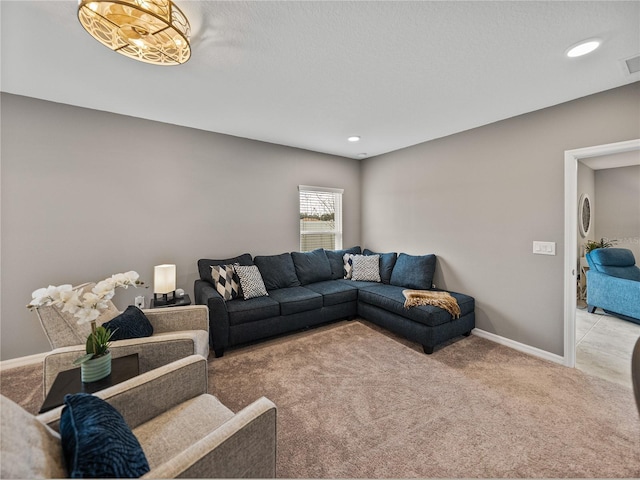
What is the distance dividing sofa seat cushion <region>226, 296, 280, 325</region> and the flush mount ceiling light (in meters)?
2.27

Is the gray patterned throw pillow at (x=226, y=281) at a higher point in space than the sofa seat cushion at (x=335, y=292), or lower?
higher

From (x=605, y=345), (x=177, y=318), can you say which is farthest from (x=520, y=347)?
(x=177, y=318)

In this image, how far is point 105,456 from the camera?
2.44 ft

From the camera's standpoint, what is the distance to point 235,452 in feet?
3.22

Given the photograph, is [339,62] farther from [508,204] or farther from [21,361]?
[21,361]

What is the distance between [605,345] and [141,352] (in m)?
4.59

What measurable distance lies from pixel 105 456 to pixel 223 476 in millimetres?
404

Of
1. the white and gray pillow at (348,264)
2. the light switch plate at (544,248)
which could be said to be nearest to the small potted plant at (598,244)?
the light switch plate at (544,248)

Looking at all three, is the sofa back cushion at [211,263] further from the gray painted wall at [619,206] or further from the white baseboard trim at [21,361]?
the gray painted wall at [619,206]

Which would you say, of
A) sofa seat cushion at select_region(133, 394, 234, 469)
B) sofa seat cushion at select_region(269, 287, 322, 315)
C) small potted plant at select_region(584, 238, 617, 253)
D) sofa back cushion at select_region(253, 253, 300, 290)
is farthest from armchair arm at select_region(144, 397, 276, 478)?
small potted plant at select_region(584, 238, 617, 253)

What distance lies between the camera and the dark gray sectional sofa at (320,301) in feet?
9.30

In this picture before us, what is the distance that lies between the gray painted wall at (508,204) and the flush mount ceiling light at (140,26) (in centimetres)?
328

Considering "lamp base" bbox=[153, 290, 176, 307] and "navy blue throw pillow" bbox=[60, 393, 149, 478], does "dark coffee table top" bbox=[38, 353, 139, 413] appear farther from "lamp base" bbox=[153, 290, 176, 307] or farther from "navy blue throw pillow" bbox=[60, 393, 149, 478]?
"lamp base" bbox=[153, 290, 176, 307]

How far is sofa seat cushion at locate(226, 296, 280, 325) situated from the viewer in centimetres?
286
